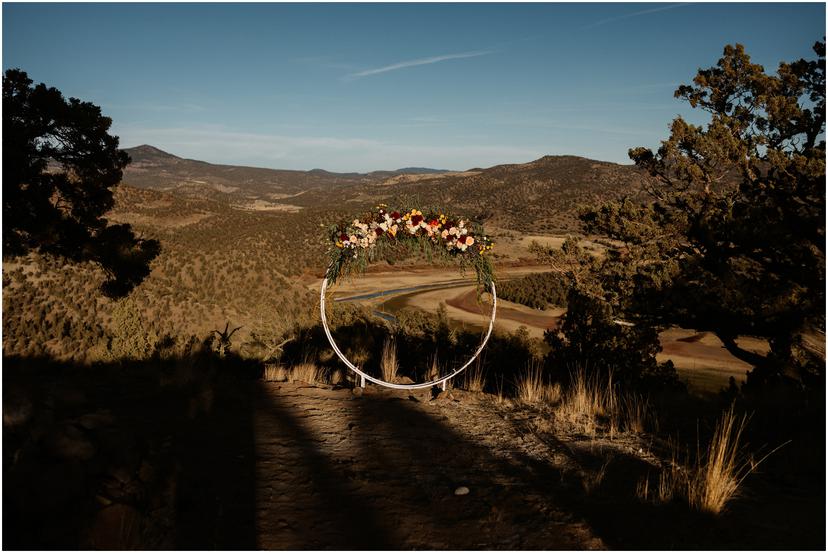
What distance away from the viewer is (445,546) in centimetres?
371

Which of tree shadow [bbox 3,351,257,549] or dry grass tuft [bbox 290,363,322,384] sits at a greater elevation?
tree shadow [bbox 3,351,257,549]

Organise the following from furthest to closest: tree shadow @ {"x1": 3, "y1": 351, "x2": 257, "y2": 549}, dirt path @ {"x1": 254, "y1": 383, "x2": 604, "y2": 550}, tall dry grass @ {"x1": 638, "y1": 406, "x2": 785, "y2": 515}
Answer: tall dry grass @ {"x1": 638, "y1": 406, "x2": 785, "y2": 515}, dirt path @ {"x1": 254, "y1": 383, "x2": 604, "y2": 550}, tree shadow @ {"x1": 3, "y1": 351, "x2": 257, "y2": 549}

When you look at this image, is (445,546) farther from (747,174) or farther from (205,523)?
(747,174)

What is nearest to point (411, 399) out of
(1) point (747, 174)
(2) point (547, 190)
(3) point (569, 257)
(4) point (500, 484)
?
(4) point (500, 484)

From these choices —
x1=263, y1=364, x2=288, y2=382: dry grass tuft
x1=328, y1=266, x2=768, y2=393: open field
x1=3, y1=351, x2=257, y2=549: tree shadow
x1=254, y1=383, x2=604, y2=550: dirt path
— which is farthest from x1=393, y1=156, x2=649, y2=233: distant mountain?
x1=3, y1=351, x2=257, y2=549: tree shadow

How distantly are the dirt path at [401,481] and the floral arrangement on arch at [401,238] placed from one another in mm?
2561

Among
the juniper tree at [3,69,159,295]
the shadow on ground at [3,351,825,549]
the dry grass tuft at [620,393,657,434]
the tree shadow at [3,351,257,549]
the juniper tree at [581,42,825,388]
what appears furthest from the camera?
the juniper tree at [3,69,159,295]

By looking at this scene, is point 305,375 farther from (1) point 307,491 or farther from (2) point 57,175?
(2) point 57,175

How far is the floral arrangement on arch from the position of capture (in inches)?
339

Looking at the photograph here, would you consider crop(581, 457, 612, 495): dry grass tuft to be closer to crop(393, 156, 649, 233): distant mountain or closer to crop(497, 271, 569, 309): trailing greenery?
crop(497, 271, 569, 309): trailing greenery

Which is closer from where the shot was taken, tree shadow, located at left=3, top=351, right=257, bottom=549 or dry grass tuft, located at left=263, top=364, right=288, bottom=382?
tree shadow, located at left=3, top=351, right=257, bottom=549

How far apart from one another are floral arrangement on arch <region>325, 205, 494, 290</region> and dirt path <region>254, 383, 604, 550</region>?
101 inches

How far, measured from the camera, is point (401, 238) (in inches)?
350

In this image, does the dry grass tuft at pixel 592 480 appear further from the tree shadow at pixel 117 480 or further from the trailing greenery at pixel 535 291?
the trailing greenery at pixel 535 291
